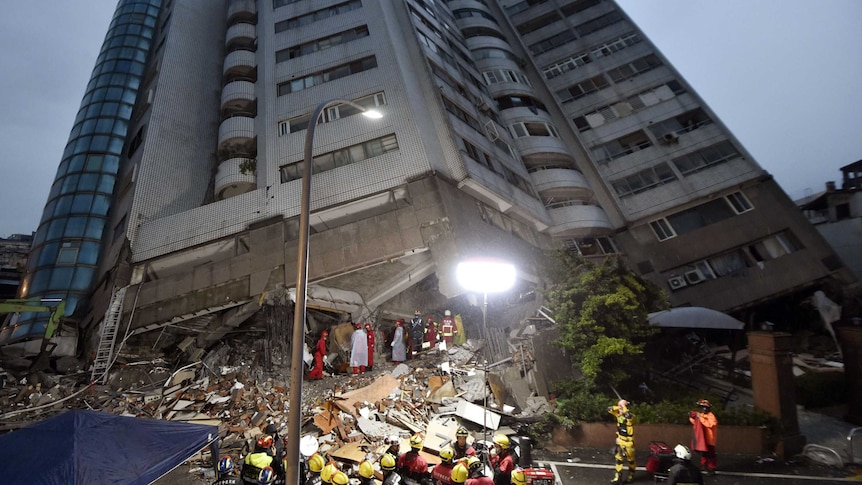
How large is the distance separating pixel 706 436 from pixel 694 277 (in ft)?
54.9

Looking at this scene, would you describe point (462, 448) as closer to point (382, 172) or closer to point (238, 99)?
point (382, 172)

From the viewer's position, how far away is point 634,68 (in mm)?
27812

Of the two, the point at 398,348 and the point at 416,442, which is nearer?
the point at 416,442

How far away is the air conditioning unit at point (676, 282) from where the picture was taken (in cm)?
2136

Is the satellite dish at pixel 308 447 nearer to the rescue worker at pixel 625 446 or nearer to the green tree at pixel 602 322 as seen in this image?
the rescue worker at pixel 625 446

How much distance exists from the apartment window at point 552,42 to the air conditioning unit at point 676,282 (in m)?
21.6

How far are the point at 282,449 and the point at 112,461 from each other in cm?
307

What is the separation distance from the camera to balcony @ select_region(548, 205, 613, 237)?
76.0 feet

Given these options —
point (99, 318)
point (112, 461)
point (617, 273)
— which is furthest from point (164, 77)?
point (617, 273)

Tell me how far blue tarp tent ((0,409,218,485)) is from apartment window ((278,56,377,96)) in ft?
58.3

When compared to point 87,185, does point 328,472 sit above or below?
below

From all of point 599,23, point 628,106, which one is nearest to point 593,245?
point 628,106

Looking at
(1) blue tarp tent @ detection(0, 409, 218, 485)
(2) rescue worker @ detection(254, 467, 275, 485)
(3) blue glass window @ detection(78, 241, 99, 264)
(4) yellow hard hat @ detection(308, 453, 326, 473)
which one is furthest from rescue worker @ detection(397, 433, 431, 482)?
(3) blue glass window @ detection(78, 241, 99, 264)

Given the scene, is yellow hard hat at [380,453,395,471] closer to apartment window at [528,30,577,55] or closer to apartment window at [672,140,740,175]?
apartment window at [672,140,740,175]
